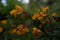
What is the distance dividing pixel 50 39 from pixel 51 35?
0.03m

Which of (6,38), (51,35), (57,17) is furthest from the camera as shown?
(6,38)

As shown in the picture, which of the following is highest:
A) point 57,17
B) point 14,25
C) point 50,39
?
point 14,25

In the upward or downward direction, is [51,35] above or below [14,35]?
below

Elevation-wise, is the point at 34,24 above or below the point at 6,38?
below

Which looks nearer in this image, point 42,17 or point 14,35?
point 42,17

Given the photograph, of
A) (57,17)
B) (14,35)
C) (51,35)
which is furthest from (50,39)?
(14,35)

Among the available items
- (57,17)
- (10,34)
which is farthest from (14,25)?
(57,17)

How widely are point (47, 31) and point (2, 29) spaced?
1.53 feet

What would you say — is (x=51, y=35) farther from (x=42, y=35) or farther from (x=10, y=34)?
(x=10, y=34)

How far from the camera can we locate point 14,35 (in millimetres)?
1363

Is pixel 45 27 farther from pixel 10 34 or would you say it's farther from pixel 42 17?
pixel 10 34

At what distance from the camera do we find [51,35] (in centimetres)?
97

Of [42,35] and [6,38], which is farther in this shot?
[6,38]

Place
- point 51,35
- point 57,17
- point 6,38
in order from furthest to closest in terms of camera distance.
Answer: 1. point 6,38
2. point 57,17
3. point 51,35
